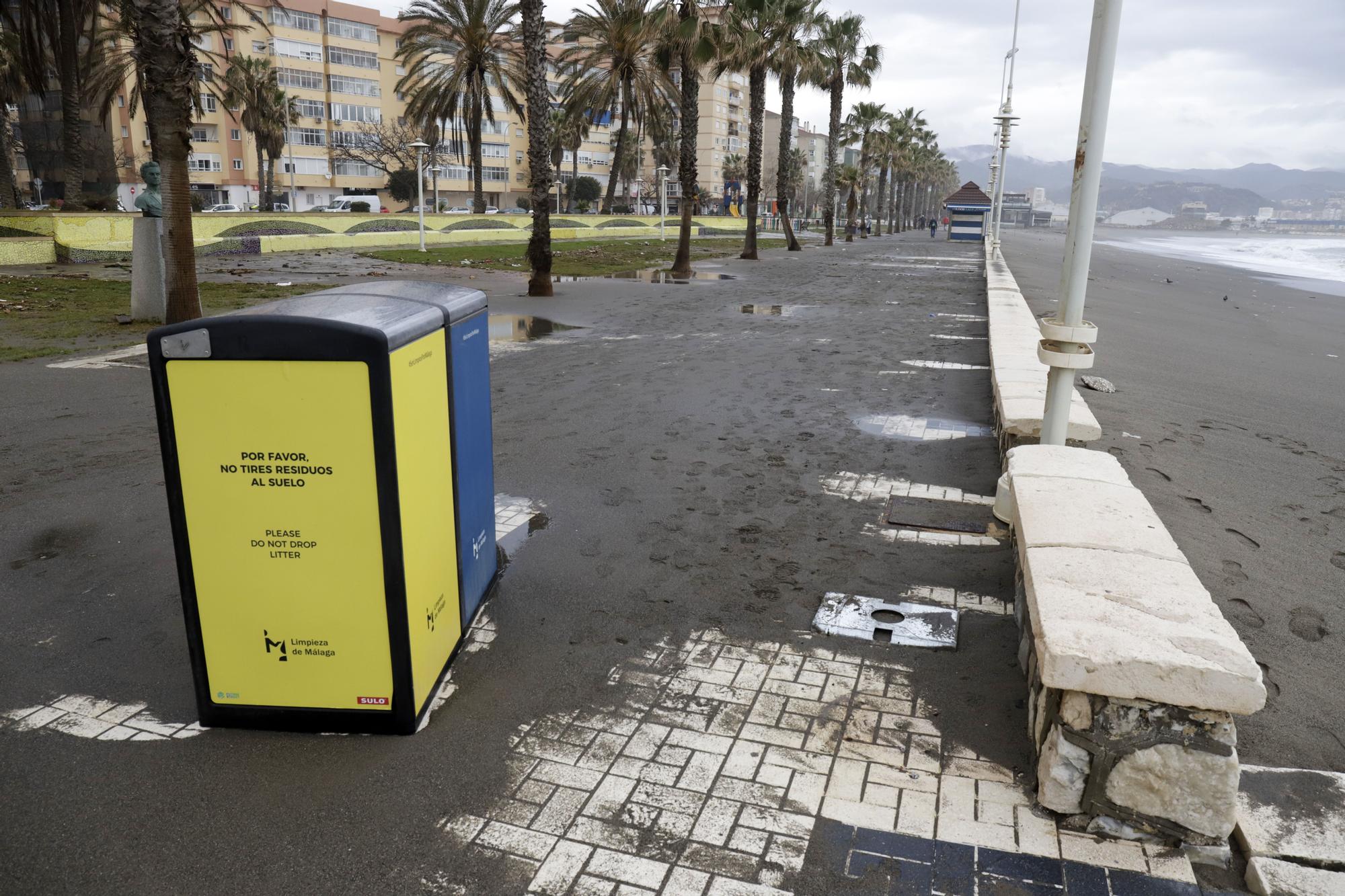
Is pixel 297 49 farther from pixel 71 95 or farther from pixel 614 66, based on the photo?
pixel 71 95

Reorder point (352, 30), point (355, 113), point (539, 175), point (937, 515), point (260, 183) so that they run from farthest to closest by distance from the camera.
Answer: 1. point (355, 113)
2. point (352, 30)
3. point (260, 183)
4. point (539, 175)
5. point (937, 515)

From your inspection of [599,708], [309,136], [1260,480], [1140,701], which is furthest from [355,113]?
[1140,701]

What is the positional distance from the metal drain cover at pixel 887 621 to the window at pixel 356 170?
8338 centimetres

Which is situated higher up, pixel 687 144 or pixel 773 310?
pixel 687 144

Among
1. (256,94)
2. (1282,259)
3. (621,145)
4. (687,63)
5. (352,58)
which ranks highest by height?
(352,58)

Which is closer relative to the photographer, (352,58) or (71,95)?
(71,95)

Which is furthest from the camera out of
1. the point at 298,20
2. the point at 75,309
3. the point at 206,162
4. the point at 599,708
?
the point at 298,20

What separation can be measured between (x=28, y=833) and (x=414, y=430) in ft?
5.79

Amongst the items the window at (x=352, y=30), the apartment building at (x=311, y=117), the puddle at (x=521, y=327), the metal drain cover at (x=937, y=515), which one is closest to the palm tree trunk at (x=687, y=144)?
the puddle at (x=521, y=327)

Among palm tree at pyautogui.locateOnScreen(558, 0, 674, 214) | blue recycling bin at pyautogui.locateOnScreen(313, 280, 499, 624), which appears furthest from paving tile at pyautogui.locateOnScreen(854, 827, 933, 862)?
palm tree at pyautogui.locateOnScreen(558, 0, 674, 214)

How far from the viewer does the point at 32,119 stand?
65188mm

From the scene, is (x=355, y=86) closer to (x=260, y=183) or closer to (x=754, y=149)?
(x=260, y=183)

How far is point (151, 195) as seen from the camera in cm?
1410

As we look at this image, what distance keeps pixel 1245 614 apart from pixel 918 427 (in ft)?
13.6
